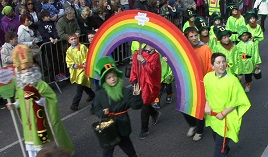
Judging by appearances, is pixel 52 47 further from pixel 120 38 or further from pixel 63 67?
pixel 120 38

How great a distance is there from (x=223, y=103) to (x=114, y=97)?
1.38 m

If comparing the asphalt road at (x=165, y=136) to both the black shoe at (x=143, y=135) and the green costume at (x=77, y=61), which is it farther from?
the green costume at (x=77, y=61)

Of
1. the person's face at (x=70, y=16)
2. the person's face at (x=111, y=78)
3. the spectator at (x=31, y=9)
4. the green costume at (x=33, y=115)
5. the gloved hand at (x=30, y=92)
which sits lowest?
the green costume at (x=33, y=115)

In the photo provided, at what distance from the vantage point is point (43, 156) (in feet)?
7.70

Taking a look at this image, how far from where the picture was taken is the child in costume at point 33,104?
13.4ft

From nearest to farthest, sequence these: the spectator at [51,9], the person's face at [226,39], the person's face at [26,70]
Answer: the person's face at [26,70], the person's face at [226,39], the spectator at [51,9]

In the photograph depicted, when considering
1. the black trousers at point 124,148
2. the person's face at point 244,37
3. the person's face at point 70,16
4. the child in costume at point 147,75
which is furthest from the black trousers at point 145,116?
the person's face at point 70,16

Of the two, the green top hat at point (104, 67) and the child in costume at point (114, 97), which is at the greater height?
the green top hat at point (104, 67)

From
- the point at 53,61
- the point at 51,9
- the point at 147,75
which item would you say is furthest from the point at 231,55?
the point at 51,9

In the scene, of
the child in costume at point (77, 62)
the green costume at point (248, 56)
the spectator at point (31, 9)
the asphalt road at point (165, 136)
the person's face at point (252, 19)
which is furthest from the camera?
the spectator at point (31, 9)

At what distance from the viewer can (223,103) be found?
4434 millimetres

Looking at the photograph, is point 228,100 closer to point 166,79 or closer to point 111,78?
point 111,78

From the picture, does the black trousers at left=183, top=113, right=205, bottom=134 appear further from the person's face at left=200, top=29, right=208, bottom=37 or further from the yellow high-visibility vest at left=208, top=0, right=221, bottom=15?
the yellow high-visibility vest at left=208, top=0, right=221, bottom=15

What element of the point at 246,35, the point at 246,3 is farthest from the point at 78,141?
the point at 246,3
